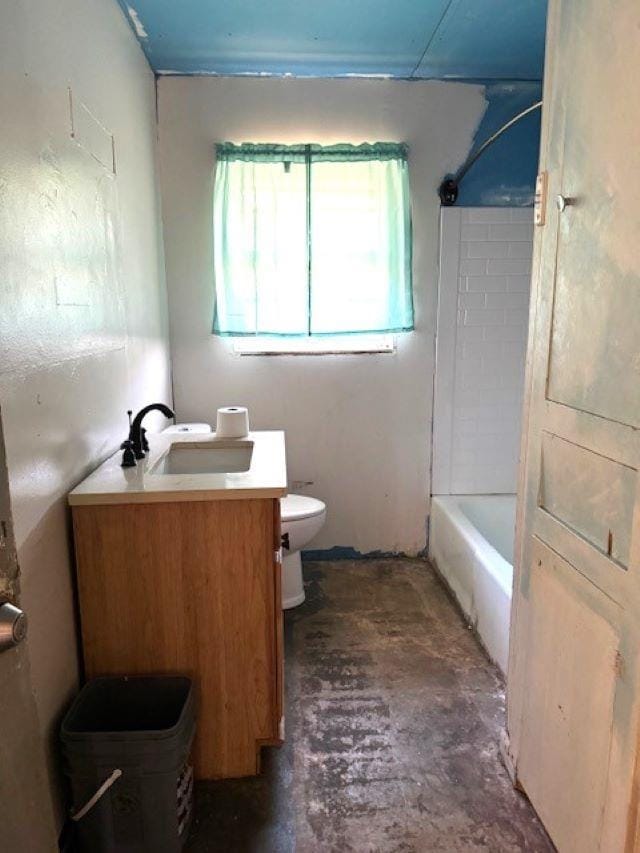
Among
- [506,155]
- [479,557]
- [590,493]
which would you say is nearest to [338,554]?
[479,557]

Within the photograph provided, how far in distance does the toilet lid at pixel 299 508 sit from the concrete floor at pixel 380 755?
452mm

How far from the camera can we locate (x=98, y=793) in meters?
1.28

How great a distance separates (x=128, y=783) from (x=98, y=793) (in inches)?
2.5

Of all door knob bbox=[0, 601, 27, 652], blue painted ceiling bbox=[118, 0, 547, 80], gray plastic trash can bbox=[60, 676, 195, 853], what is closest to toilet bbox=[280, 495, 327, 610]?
gray plastic trash can bbox=[60, 676, 195, 853]

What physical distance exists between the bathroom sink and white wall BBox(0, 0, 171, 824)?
217 millimetres

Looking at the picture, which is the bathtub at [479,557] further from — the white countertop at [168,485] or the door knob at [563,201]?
the door knob at [563,201]

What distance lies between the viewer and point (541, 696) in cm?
140

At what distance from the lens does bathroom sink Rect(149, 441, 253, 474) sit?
2068 millimetres

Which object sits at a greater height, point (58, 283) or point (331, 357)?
point (58, 283)

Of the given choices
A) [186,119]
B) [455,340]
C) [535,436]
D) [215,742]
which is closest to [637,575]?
[535,436]

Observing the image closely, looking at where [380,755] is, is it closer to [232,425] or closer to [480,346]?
[232,425]

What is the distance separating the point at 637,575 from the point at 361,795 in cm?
103

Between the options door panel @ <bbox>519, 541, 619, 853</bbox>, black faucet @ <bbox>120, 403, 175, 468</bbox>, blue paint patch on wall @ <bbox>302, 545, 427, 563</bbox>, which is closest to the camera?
door panel @ <bbox>519, 541, 619, 853</bbox>

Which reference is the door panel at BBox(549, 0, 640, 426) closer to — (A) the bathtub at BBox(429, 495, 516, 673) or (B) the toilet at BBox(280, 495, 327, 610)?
(A) the bathtub at BBox(429, 495, 516, 673)
